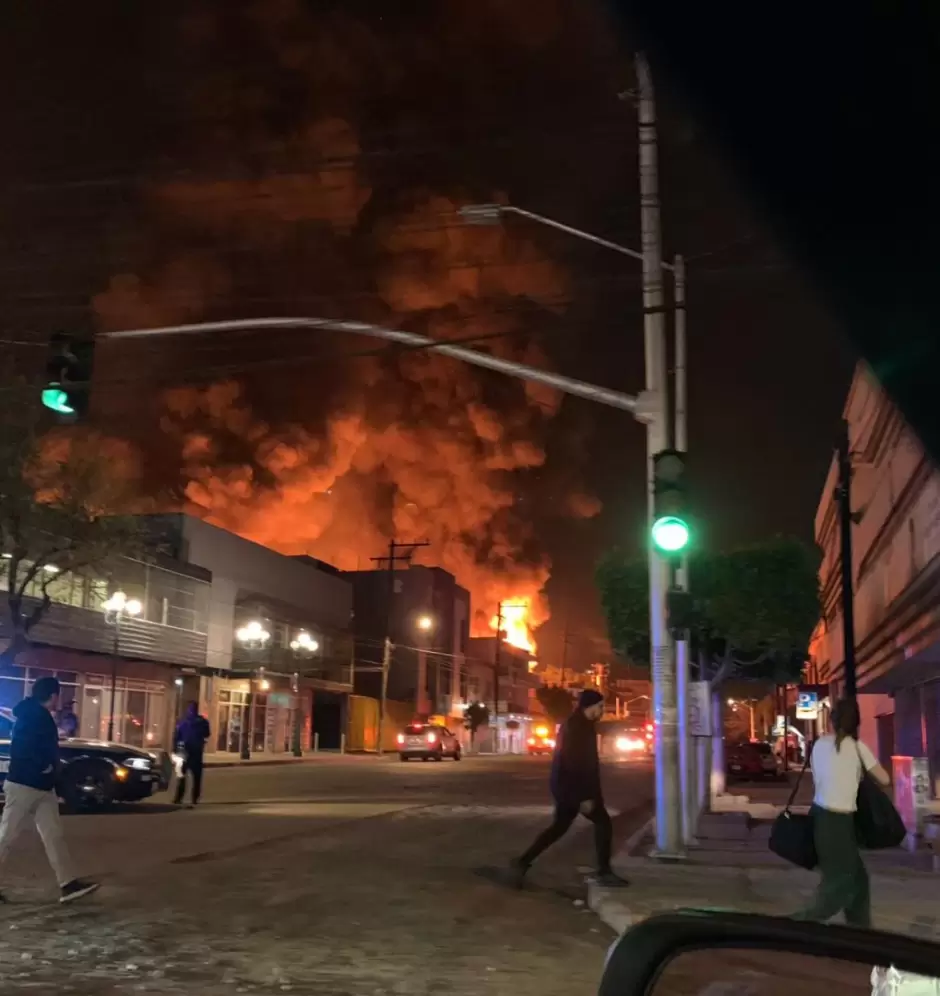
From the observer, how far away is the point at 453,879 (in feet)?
35.5

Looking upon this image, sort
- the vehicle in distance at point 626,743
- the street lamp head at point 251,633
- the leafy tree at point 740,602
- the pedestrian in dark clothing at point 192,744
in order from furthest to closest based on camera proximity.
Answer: the vehicle in distance at point 626,743, the street lamp head at point 251,633, the leafy tree at point 740,602, the pedestrian in dark clothing at point 192,744

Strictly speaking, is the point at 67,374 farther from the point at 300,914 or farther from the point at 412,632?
the point at 412,632

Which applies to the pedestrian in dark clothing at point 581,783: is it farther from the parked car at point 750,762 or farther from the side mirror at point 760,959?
the parked car at point 750,762

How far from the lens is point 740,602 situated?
20.9 meters

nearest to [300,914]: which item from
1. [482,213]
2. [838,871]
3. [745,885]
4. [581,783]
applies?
[581,783]

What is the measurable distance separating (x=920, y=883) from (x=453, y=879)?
422cm

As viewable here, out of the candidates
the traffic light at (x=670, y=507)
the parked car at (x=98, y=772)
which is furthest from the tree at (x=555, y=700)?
the traffic light at (x=670, y=507)

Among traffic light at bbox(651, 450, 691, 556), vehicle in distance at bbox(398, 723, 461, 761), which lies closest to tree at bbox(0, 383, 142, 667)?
traffic light at bbox(651, 450, 691, 556)

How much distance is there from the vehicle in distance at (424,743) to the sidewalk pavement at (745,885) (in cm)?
3449

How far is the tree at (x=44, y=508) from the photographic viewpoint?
26.5m

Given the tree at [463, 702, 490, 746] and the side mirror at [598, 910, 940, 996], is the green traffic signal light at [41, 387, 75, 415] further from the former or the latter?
the tree at [463, 702, 490, 746]

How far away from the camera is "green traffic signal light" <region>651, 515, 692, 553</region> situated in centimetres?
1084

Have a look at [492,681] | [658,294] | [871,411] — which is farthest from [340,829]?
[492,681]

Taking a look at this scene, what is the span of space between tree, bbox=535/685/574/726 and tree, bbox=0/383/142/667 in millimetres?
69082
